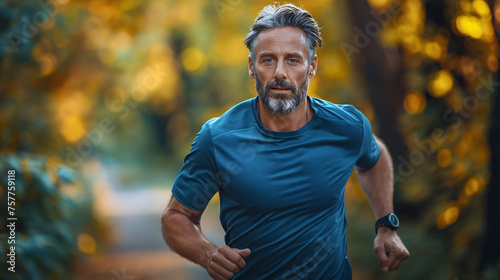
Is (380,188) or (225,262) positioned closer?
(225,262)

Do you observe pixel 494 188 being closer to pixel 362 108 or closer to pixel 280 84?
pixel 280 84

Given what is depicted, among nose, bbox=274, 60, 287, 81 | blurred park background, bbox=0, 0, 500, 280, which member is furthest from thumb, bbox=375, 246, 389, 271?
blurred park background, bbox=0, 0, 500, 280

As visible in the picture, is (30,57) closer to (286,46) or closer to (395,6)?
(286,46)

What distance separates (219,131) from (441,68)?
4.75 m

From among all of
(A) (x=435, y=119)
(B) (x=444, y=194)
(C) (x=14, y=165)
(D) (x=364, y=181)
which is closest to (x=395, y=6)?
(A) (x=435, y=119)

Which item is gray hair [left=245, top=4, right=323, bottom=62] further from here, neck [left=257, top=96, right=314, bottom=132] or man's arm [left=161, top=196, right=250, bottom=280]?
man's arm [left=161, top=196, right=250, bottom=280]

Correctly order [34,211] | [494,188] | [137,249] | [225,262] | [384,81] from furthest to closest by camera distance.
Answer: [137,249], [384,81], [34,211], [494,188], [225,262]

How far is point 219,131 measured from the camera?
108 inches

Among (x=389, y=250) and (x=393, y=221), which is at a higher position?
(x=393, y=221)

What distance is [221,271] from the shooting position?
95.8 inches

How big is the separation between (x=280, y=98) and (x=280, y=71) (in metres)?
0.14

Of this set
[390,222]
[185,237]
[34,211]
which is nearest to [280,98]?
[185,237]

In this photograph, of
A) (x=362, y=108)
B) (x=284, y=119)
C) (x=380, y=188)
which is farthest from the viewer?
(x=362, y=108)

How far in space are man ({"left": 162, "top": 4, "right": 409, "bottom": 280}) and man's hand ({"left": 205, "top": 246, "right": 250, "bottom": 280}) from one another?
8 cm
